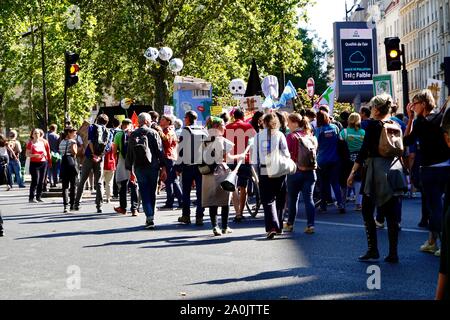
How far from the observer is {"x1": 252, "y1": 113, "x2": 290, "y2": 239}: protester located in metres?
13.3

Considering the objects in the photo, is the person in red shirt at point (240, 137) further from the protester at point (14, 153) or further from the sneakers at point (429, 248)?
the protester at point (14, 153)

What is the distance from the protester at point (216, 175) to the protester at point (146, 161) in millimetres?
1689

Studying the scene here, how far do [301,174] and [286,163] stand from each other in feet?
2.36

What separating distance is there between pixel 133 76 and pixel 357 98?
24.9 m

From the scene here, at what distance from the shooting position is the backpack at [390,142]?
35.3ft

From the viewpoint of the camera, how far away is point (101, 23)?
49219 millimetres

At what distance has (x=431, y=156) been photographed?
11000 mm

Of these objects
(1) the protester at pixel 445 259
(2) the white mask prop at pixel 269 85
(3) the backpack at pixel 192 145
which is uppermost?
(2) the white mask prop at pixel 269 85

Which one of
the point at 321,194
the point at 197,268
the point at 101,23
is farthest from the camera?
the point at 101,23

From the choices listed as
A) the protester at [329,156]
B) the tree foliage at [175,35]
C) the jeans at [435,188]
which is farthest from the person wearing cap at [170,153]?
the tree foliage at [175,35]

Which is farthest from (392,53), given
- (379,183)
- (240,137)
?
(379,183)

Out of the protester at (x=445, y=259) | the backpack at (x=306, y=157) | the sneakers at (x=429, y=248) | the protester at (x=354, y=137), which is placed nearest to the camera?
the protester at (x=445, y=259)
